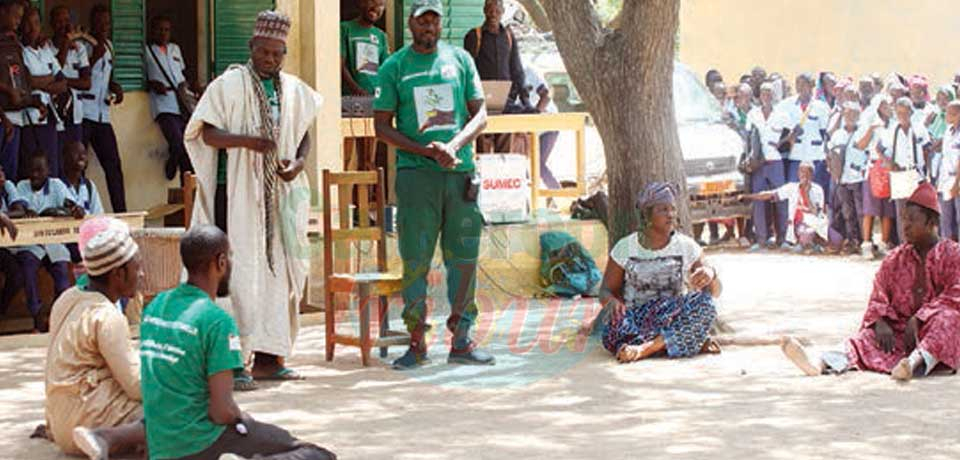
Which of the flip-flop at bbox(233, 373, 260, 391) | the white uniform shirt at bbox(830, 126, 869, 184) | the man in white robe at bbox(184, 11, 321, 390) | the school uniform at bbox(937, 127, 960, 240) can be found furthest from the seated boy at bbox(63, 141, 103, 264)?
the white uniform shirt at bbox(830, 126, 869, 184)

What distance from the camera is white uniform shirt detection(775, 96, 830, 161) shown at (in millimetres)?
18578

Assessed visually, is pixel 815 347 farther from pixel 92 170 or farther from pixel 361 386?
pixel 92 170

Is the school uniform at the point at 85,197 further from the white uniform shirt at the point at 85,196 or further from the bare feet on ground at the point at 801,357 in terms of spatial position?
the bare feet on ground at the point at 801,357

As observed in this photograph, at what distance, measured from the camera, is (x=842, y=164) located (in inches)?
712

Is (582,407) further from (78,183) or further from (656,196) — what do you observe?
(78,183)

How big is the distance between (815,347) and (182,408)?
5.29 metres

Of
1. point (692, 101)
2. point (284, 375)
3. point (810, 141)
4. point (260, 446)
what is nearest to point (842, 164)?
point (810, 141)

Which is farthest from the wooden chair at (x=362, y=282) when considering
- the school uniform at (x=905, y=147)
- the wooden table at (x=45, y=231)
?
the school uniform at (x=905, y=147)

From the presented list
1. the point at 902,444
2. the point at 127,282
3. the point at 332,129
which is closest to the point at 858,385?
the point at 902,444

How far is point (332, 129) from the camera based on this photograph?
12867 mm

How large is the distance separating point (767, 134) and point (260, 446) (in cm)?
1284

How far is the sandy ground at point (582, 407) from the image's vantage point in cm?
772

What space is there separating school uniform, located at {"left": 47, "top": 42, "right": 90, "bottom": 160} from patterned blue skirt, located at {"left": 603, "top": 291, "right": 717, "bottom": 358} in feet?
15.0

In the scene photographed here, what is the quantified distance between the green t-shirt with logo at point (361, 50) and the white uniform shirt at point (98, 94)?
5.81 ft
